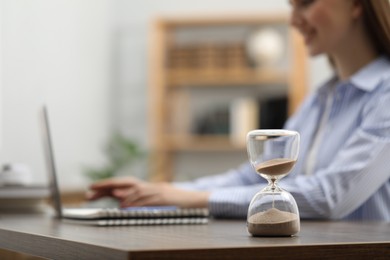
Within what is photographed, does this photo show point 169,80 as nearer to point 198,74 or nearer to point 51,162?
point 198,74

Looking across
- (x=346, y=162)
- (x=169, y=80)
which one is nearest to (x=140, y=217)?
(x=346, y=162)

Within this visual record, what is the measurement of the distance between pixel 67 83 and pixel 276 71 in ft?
4.72

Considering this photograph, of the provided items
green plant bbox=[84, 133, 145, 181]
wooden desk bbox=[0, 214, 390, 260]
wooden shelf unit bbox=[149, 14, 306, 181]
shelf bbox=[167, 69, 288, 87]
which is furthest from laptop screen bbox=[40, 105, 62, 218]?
shelf bbox=[167, 69, 288, 87]

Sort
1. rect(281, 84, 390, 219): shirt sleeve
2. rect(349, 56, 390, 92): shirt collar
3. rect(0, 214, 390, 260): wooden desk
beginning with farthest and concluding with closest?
rect(349, 56, 390, 92): shirt collar, rect(281, 84, 390, 219): shirt sleeve, rect(0, 214, 390, 260): wooden desk

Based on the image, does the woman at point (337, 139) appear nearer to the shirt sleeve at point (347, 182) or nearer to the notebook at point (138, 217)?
the shirt sleeve at point (347, 182)

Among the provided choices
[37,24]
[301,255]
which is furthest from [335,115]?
[37,24]

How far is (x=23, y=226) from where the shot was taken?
60.8 inches

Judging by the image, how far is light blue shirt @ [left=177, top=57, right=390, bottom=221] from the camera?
5.62ft

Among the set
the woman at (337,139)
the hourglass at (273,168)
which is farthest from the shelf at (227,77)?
the hourglass at (273,168)

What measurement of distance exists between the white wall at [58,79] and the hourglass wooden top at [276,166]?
9.33 ft

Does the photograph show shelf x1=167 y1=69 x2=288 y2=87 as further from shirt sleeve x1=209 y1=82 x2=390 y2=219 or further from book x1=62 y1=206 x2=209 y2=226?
book x1=62 y1=206 x2=209 y2=226

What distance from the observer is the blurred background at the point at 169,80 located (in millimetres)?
4922

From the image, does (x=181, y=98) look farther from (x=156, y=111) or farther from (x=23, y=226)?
(x=23, y=226)

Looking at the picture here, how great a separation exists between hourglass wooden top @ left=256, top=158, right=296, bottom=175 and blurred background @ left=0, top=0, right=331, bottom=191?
3.57 meters
